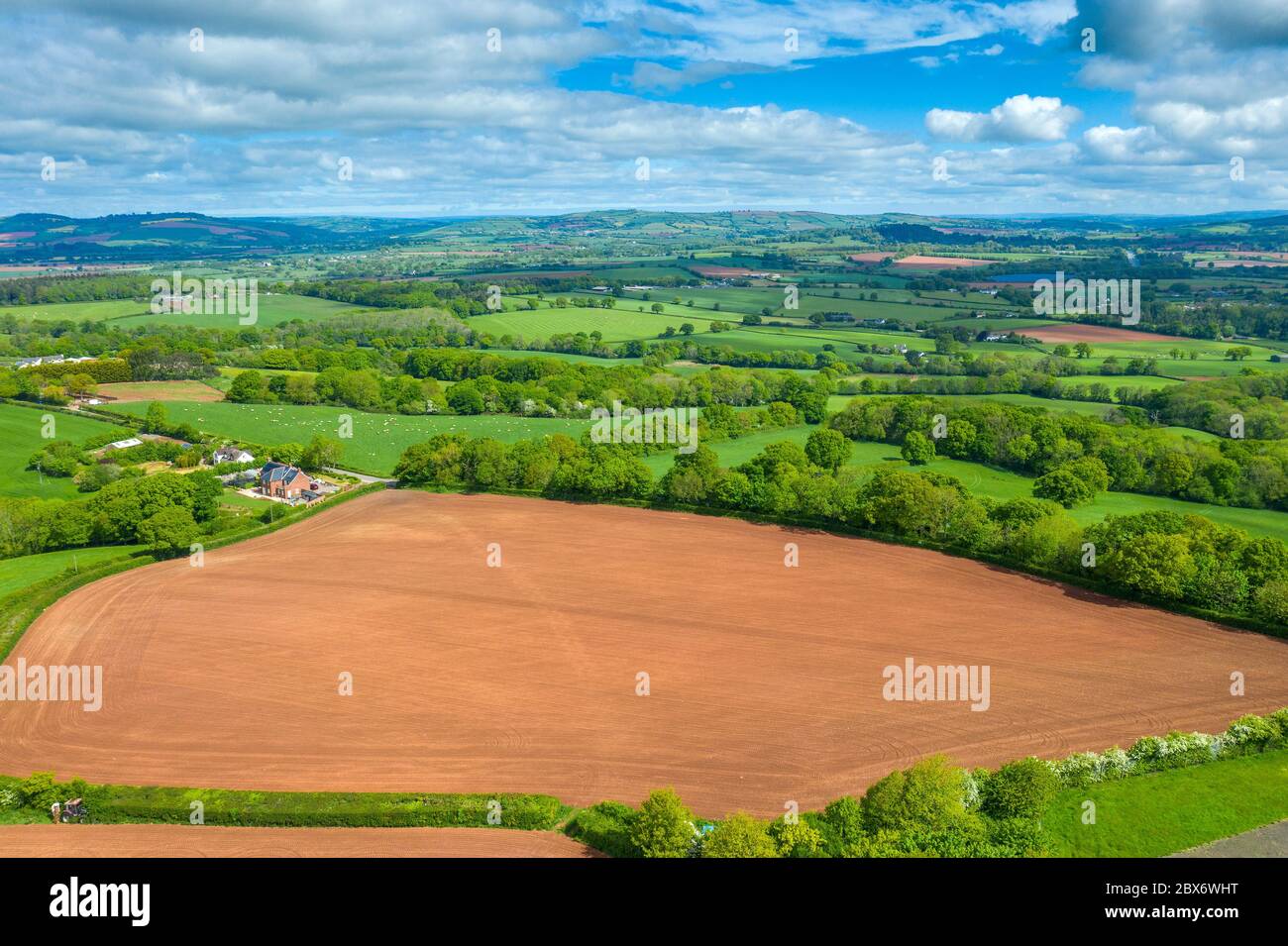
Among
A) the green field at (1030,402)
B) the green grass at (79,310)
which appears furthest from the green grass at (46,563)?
the green grass at (79,310)

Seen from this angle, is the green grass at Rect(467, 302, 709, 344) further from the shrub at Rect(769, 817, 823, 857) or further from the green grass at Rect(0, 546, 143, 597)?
the shrub at Rect(769, 817, 823, 857)

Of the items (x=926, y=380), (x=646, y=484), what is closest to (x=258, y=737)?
(x=646, y=484)

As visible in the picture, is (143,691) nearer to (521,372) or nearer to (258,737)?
(258,737)

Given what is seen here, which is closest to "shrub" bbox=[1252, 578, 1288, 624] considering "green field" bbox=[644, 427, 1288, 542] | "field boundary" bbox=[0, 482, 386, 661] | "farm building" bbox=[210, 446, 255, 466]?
"green field" bbox=[644, 427, 1288, 542]

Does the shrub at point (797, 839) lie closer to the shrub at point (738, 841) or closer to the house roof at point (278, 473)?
the shrub at point (738, 841)

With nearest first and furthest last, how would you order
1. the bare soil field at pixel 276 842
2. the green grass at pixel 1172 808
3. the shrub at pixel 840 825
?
the shrub at pixel 840 825, the green grass at pixel 1172 808, the bare soil field at pixel 276 842

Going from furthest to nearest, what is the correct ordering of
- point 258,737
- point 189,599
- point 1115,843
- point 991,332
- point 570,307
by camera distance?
point 570,307
point 991,332
point 189,599
point 258,737
point 1115,843
